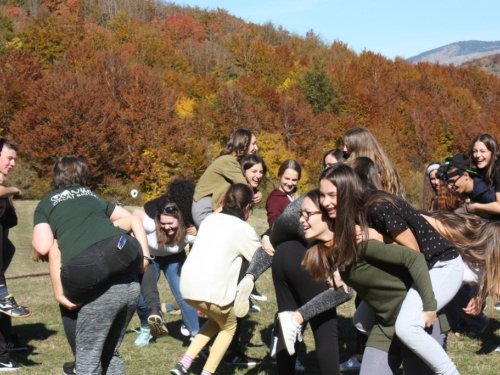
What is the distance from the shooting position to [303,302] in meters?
5.01

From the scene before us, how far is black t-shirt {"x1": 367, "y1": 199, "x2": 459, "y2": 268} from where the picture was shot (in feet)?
12.5

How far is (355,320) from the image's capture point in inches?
191

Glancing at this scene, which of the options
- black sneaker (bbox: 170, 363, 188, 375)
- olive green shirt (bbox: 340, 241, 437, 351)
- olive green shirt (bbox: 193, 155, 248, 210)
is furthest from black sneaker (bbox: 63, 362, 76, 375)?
olive green shirt (bbox: 340, 241, 437, 351)

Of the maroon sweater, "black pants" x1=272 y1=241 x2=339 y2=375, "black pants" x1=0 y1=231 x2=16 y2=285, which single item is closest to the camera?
"black pants" x1=272 y1=241 x2=339 y2=375

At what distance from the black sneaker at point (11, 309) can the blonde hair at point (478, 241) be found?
394cm

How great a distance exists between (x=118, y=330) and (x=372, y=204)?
6.85 ft

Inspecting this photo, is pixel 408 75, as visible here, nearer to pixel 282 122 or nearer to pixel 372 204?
pixel 282 122

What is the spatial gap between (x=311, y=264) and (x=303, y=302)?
0.83 meters

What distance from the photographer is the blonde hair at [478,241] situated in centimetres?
425

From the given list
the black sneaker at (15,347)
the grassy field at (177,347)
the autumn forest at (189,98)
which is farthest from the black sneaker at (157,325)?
the autumn forest at (189,98)

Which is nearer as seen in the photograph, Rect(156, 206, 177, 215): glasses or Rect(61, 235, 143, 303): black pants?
Rect(61, 235, 143, 303): black pants

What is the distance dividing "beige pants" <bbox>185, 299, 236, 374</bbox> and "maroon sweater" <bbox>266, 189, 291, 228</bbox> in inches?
65.0

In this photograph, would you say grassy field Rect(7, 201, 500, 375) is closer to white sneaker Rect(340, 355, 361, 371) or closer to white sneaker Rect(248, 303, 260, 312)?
white sneaker Rect(248, 303, 260, 312)

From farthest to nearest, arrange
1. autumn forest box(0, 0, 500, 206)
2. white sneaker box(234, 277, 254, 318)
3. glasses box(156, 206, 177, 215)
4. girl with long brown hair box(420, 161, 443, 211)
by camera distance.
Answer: autumn forest box(0, 0, 500, 206) → girl with long brown hair box(420, 161, 443, 211) → glasses box(156, 206, 177, 215) → white sneaker box(234, 277, 254, 318)
